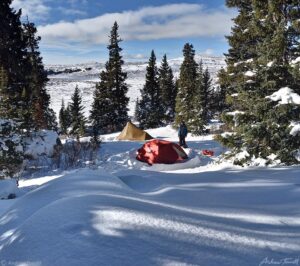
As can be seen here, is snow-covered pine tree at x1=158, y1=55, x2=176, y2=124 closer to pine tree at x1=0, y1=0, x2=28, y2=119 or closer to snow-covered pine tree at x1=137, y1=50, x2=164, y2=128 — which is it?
snow-covered pine tree at x1=137, y1=50, x2=164, y2=128

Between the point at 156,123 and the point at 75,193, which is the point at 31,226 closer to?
the point at 75,193

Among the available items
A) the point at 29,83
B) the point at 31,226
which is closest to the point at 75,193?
the point at 31,226

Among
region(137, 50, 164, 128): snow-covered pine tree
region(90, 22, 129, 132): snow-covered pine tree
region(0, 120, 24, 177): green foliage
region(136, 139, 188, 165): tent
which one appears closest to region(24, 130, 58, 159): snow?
region(136, 139, 188, 165): tent

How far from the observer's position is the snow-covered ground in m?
2.59

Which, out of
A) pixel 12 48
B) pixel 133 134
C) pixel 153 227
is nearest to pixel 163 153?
pixel 133 134

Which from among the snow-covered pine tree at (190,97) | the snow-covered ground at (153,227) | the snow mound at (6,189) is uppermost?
the snow-covered pine tree at (190,97)

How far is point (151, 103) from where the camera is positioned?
4300 centimetres

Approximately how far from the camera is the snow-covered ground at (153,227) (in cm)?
259

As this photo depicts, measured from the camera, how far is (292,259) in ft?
8.66

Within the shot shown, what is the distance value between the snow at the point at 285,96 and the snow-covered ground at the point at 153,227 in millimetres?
4260

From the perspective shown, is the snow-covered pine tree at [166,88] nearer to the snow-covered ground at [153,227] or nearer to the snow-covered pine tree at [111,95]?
the snow-covered pine tree at [111,95]

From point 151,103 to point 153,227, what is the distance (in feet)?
132

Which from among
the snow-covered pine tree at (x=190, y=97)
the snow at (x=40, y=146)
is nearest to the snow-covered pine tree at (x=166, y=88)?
the snow-covered pine tree at (x=190, y=97)

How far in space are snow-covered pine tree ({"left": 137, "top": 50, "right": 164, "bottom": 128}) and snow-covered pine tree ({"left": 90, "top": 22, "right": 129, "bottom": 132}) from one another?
5.47 m
